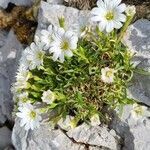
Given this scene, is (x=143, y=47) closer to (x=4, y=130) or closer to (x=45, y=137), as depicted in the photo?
(x=45, y=137)

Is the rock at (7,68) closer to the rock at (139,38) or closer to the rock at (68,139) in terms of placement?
the rock at (68,139)

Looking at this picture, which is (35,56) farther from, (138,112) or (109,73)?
(138,112)

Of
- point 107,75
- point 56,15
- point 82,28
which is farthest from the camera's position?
point 56,15

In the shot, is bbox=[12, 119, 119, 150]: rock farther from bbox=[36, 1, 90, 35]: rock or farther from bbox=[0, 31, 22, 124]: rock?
bbox=[36, 1, 90, 35]: rock

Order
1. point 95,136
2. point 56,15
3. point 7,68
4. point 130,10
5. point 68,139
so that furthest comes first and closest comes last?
point 7,68 → point 56,15 → point 68,139 → point 95,136 → point 130,10

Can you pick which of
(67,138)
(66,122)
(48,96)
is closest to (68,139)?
(67,138)

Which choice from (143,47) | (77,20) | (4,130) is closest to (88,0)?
(77,20)
